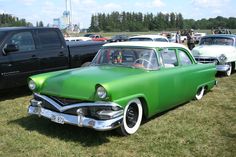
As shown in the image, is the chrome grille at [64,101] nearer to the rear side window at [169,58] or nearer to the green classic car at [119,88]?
the green classic car at [119,88]

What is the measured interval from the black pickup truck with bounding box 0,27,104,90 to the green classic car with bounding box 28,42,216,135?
2.25 m

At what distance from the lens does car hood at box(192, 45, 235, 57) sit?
39.8ft

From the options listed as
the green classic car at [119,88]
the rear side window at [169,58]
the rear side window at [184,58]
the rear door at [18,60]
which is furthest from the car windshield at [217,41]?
the rear door at [18,60]

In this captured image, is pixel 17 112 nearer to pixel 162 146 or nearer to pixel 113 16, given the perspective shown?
pixel 162 146

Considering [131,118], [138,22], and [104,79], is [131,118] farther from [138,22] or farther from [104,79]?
[138,22]

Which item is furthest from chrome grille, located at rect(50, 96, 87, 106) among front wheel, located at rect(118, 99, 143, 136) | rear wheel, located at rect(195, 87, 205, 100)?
rear wheel, located at rect(195, 87, 205, 100)

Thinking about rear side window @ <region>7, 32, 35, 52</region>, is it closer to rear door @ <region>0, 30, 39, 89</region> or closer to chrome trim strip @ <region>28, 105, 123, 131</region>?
rear door @ <region>0, 30, 39, 89</region>

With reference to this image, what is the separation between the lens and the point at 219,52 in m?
12.1

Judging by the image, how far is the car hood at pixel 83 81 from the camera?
17.1ft

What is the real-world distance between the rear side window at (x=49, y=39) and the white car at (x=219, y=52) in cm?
549

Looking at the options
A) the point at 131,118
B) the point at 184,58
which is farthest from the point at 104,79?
the point at 184,58

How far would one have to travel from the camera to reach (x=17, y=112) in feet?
23.5

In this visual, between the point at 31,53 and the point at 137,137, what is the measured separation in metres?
4.28

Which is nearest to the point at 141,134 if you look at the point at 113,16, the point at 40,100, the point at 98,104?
the point at 98,104
